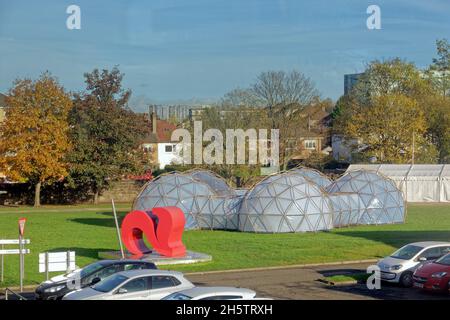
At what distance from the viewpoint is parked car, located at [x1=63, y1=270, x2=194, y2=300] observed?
14.8 meters

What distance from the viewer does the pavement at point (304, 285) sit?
61.7ft

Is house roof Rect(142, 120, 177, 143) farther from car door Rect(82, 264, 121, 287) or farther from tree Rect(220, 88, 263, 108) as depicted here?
car door Rect(82, 264, 121, 287)

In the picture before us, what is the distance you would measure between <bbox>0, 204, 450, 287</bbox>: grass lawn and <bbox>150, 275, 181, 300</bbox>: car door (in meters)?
7.87

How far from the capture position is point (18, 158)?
58312 millimetres

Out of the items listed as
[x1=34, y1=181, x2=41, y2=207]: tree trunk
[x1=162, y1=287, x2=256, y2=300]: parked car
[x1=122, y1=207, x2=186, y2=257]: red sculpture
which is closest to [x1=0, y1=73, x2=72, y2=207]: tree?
[x1=34, y1=181, x2=41, y2=207]: tree trunk

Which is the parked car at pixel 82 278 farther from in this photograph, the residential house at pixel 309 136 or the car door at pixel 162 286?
the residential house at pixel 309 136

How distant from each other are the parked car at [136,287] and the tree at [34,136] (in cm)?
4484

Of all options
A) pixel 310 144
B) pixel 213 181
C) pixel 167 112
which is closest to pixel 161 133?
pixel 167 112

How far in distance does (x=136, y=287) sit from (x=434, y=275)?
8.29 meters

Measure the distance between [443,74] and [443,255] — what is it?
6150cm

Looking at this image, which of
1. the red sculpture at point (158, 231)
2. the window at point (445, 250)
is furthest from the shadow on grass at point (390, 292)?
the red sculpture at point (158, 231)

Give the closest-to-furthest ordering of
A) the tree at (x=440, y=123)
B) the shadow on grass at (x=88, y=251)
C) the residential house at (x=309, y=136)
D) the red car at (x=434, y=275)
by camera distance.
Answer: the red car at (x=434, y=275), the shadow on grass at (x=88, y=251), the residential house at (x=309, y=136), the tree at (x=440, y=123)
